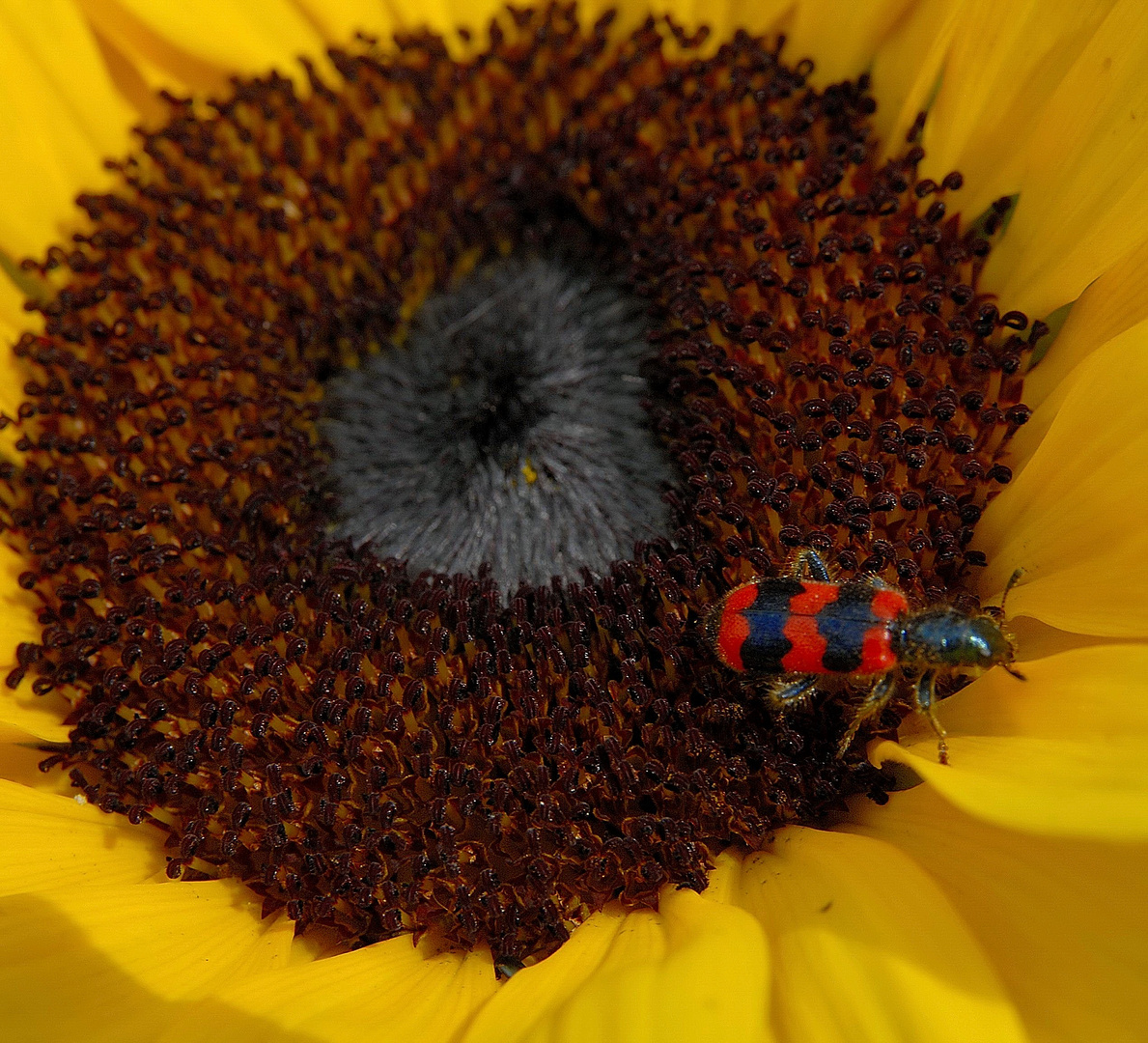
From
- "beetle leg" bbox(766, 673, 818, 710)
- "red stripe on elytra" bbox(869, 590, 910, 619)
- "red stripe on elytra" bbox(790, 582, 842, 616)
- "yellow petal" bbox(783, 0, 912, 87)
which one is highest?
"yellow petal" bbox(783, 0, 912, 87)

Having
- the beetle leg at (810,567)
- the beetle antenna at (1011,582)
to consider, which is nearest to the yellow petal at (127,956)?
the beetle leg at (810,567)

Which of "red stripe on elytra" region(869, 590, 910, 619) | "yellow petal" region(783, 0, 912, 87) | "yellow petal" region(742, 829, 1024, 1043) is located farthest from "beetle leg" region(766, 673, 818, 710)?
"yellow petal" region(783, 0, 912, 87)

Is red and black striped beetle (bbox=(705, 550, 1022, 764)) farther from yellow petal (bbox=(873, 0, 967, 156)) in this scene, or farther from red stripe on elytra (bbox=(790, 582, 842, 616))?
yellow petal (bbox=(873, 0, 967, 156))

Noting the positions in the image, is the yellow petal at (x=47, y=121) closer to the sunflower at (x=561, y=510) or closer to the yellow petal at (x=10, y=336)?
the sunflower at (x=561, y=510)

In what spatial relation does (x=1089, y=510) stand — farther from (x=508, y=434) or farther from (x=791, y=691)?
(x=508, y=434)

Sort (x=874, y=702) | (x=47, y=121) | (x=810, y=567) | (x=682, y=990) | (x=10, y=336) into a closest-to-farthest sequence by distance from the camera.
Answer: (x=682, y=990)
(x=874, y=702)
(x=810, y=567)
(x=10, y=336)
(x=47, y=121)

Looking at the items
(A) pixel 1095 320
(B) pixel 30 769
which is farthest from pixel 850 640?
(B) pixel 30 769

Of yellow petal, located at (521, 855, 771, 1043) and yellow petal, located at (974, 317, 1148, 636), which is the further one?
yellow petal, located at (974, 317, 1148, 636)
